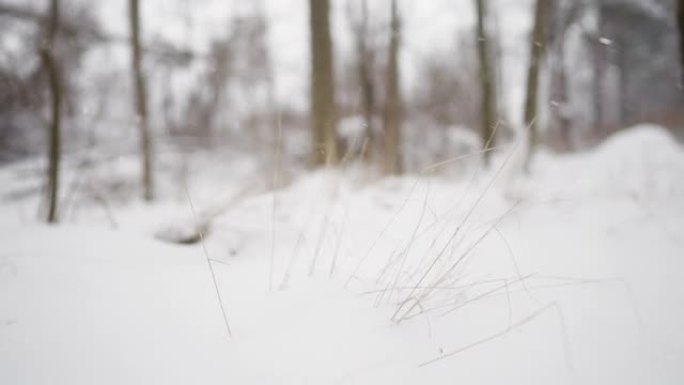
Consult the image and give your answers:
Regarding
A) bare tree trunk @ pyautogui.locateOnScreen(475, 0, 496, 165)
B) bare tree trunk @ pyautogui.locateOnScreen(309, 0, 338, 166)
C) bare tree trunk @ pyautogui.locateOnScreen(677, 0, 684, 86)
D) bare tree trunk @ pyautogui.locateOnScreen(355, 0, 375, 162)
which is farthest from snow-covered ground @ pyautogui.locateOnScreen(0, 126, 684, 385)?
bare tree trunk @ pyautogui.locateOnScreen(355, 0, 375, 162)

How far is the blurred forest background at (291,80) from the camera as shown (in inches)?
188

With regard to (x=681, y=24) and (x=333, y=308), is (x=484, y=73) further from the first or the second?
(x=333, y=308)

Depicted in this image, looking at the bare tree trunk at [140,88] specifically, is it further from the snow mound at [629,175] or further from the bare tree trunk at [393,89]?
the snow mound at [629,175]

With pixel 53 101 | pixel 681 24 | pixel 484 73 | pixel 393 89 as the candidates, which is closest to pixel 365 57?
pixel 393 89

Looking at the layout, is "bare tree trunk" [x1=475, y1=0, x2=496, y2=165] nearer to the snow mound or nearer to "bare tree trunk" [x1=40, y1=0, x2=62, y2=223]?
the snow mound

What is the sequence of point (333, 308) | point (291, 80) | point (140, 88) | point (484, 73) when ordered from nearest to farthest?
point (333, 308), point (140, 88), point (484, 73), point (291, 80)

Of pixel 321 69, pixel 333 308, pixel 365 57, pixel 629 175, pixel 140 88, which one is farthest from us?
pixel 365 57

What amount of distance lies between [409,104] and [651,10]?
464 inches

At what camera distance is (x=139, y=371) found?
0.78 m

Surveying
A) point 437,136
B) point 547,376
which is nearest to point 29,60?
point 547,376

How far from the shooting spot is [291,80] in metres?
12.3

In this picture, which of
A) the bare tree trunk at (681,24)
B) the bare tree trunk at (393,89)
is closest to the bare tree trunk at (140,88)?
the bare tree trunk at (393,89)

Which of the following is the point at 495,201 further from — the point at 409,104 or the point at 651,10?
the point at 651,10

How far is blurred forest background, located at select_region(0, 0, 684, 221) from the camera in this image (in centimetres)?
478
